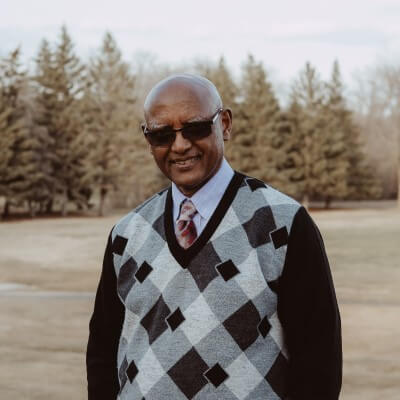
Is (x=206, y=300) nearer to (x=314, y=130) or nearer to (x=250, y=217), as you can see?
(x=250, y=217)

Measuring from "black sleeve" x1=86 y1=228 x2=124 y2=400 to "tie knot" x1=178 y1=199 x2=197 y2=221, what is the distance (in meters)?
0.26

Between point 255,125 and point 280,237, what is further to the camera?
point 255,125

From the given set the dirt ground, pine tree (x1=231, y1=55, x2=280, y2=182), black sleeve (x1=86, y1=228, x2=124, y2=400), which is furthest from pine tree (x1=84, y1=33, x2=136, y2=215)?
black sleeve (x1=86, y1=228, x2=124, y2=400)

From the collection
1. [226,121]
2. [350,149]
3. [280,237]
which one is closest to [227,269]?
[280,237]

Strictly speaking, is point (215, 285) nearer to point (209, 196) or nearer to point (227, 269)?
point (227, 269)

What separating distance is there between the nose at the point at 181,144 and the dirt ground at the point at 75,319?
427 cm

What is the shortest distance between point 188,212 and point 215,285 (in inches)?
9.0

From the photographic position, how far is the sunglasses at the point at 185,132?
1850mm

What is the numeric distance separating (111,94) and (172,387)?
45.6m

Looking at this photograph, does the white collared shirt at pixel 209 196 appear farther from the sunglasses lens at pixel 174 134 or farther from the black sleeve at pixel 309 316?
the black sleeve at pixel 309 316

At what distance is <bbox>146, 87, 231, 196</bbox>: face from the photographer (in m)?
1.84

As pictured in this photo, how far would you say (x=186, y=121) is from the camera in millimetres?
1844

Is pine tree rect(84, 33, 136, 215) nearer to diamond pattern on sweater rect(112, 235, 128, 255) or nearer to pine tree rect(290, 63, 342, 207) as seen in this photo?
pine tree rect(290, 63, 342, 207)

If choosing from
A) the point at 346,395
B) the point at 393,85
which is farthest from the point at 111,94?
the point at 346,395
